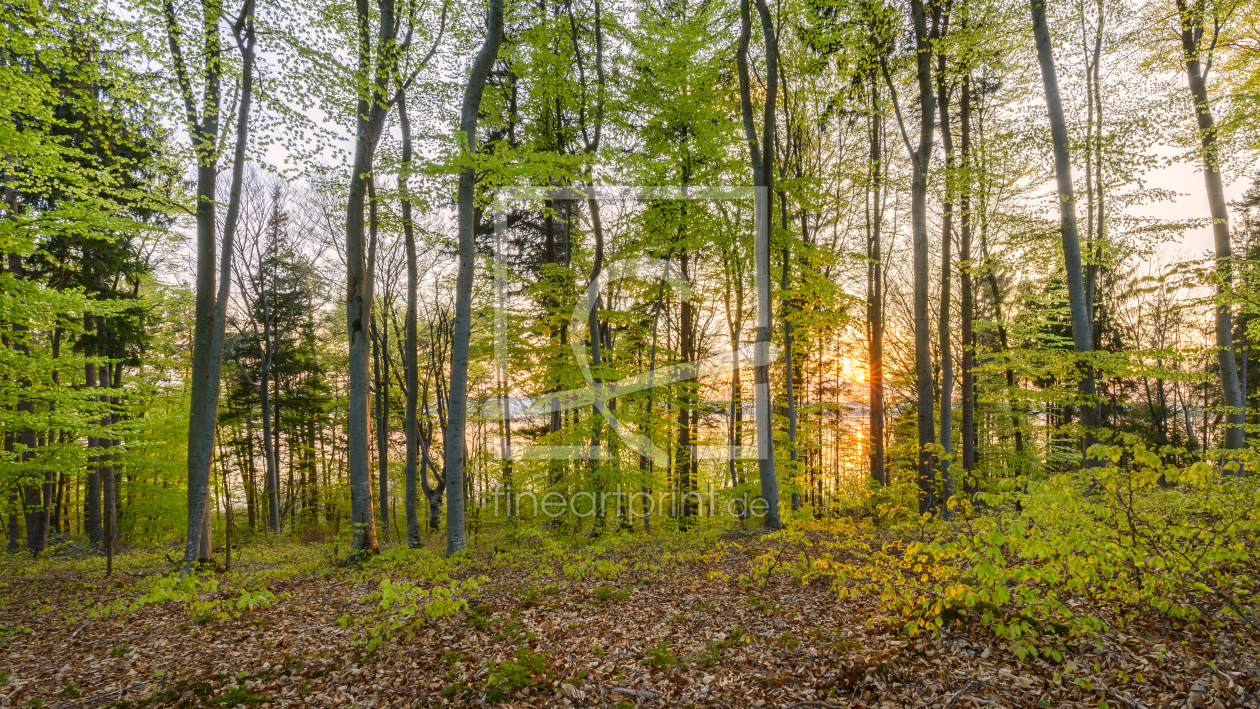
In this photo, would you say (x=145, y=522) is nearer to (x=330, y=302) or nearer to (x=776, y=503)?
(x=330, y=302)

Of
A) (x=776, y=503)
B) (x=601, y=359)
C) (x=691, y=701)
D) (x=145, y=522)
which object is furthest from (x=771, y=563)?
(x=145, y=522)

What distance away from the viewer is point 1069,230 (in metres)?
8.95

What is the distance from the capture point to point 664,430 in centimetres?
1279

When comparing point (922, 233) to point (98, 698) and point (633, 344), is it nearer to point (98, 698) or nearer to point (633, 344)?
point (633, 344)

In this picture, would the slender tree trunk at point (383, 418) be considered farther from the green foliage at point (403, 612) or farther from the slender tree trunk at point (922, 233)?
the slender tree trunk at point (922, 233)

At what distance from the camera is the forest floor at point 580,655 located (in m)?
3.33

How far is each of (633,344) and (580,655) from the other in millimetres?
12178

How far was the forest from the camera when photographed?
383cm

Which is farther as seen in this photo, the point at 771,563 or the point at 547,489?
the point at 547,489

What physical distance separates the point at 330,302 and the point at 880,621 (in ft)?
67.9

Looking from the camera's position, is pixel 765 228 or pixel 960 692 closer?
pixel 960 692

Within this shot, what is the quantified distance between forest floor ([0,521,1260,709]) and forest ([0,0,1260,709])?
0.04 meters
